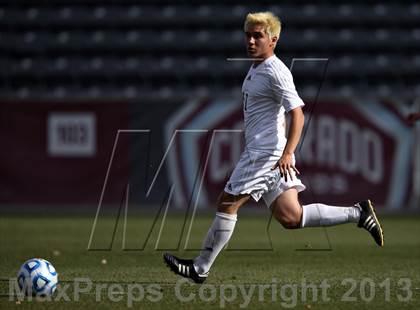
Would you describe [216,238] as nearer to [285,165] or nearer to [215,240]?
[215,240]

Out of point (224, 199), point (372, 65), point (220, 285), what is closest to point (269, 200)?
point (224, 199)

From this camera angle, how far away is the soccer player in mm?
6125

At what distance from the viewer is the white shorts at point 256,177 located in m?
6.16

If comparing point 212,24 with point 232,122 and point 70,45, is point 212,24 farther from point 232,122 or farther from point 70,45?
point 232,122

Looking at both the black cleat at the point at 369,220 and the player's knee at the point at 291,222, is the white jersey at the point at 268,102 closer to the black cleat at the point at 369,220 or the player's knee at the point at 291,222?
the player's knee at the point at 291,222

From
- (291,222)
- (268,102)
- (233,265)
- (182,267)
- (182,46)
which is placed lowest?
(182,46)

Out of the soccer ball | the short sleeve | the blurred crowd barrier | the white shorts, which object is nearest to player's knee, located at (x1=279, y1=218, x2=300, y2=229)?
the white shorts

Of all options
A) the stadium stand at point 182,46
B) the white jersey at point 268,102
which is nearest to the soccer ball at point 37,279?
the white jersey at point 268,102

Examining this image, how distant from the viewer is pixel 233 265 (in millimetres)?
8234

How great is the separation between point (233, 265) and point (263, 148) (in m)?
2.27

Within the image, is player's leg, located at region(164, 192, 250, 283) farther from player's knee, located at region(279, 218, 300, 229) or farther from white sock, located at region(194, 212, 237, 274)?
player's knee, located at region(279, 218, 300, 229)

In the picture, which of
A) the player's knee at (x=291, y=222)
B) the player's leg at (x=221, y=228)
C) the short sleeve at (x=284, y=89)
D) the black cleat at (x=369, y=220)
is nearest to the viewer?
the short sleeve at (x=284, y=89)

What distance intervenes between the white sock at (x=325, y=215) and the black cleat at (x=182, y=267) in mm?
786

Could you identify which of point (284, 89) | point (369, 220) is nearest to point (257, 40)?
point (284, 89)
